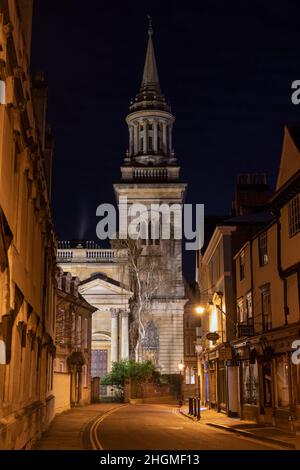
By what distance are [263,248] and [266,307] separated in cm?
262

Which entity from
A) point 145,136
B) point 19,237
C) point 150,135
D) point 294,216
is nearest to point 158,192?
point 145,136

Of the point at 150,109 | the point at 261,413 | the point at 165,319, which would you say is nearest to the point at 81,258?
the point at 165,319

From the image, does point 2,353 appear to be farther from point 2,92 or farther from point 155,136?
point 155,136

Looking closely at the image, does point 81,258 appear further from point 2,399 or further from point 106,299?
point 2,399

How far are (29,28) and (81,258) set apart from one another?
52.4m

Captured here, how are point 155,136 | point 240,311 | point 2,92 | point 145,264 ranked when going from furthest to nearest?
point 155,136 < point 145,264 < point 240,311 < point 2,92

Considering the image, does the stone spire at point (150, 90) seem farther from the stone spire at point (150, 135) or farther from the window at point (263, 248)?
the window at point (263, 248)

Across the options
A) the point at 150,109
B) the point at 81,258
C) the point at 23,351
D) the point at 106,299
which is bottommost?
the point at 23,351

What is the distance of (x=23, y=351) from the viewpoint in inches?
556

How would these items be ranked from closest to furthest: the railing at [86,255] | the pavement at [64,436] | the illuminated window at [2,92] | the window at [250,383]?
1. the illuminated window at [2,92]
2. the pavement at [64,436]
3. the window at [250,383]
4. the railing at [86,255]

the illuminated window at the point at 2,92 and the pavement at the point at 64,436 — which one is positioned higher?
the illuminated window at the point at 2,92

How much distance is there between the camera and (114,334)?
60844mm

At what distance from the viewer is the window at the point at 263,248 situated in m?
26.5

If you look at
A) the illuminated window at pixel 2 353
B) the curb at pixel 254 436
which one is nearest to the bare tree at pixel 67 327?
the curb at pixel 254 436
